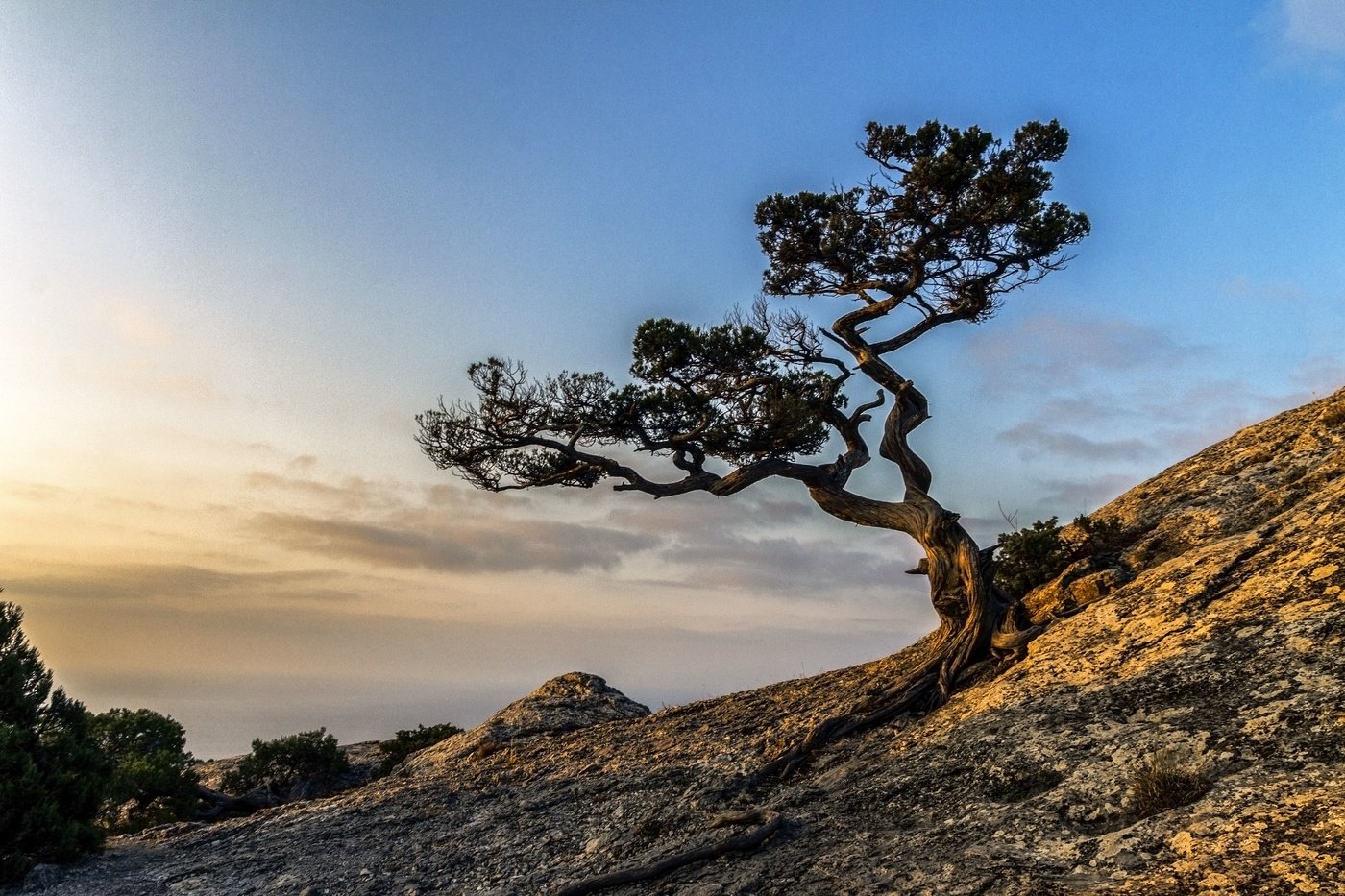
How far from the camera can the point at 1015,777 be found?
11508mm

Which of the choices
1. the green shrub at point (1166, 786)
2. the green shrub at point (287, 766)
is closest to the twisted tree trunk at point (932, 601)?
the green shrub at point (1166, 786)

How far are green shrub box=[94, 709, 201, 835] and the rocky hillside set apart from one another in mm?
3602

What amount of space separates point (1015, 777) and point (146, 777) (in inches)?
837

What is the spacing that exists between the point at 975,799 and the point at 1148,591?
6.61m

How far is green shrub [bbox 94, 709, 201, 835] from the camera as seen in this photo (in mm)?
22297

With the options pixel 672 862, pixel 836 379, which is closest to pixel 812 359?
pixel 836 379

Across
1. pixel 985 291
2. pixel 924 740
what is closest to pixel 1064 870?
Result: pixel 924 740

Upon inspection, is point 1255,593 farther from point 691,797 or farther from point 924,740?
point 691,797

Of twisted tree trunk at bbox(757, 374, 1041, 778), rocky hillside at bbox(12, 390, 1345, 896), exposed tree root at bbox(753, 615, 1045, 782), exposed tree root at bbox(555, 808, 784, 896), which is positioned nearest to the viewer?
rocky hillside at bbox(12, 390, 1345, 896)

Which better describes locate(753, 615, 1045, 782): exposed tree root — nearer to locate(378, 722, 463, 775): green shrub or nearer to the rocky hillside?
the rocky hillside

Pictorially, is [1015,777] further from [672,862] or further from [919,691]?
[919,691]

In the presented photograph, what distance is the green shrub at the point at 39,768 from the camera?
16141mm

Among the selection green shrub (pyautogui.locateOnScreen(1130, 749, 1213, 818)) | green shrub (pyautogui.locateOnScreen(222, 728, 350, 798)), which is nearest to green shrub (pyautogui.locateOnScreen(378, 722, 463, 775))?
green shrub (pyautogui.locateOnScreen(222, 728, 350, 798))

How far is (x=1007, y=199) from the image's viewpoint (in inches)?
788
